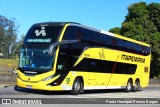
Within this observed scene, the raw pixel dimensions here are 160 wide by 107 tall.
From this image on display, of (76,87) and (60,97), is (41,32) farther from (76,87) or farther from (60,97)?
(60,97)

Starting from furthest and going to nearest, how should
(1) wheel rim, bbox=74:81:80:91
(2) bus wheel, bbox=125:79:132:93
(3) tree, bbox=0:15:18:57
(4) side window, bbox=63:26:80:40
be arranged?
(3) tree, bbox=0:15:18:57 → (2) bus wheel, bbox=125:79:132:93 → (1) wheel rim, bbox=74:81:80:91 → (4) side window, bbox=63:26:80:40

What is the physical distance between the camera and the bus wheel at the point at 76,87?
22.0 meters

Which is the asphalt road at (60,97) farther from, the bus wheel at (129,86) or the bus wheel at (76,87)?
the bus wheel at (129,86)

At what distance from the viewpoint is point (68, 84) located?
70.5ft

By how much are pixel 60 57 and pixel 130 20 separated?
34357mm

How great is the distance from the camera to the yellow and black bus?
67.7ft

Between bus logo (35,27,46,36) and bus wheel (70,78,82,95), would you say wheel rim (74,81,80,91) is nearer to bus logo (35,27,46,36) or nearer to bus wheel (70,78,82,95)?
bus wheel (70,78,82,95)

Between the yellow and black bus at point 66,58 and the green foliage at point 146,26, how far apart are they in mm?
24247

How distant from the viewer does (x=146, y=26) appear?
52.1 metres

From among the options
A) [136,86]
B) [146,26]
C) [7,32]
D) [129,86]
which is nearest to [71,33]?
[129,86]

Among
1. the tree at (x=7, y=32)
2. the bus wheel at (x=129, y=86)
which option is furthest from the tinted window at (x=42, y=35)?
the tree at (x=7, y=32)

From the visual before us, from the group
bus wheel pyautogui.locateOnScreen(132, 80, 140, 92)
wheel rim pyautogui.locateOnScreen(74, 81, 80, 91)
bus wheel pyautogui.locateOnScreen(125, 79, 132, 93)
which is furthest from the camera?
bus wheel pyautogui.locateOnScreen(132, 80, 140, 92)

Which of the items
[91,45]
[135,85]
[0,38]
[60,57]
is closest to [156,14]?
[135,85]

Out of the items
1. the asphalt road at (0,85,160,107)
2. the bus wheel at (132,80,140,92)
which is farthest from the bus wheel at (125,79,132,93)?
the asphalt road at (0,85,160,107)
